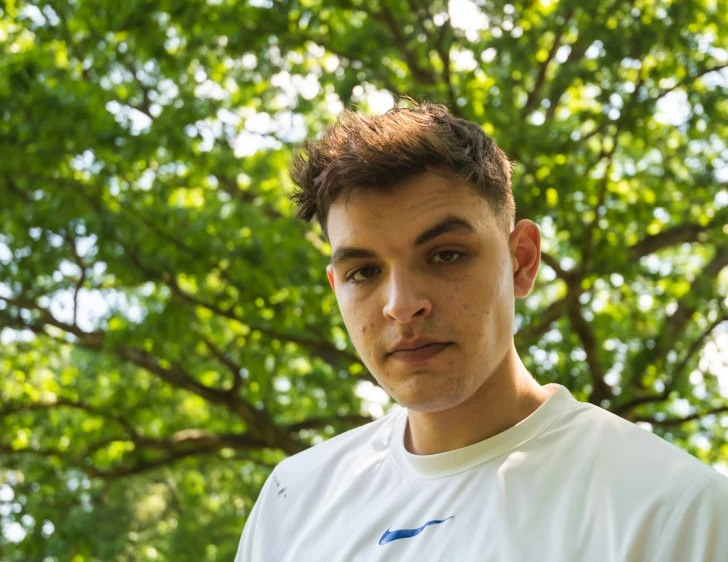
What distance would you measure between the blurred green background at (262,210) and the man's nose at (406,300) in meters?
3.19

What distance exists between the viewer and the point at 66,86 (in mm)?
5051

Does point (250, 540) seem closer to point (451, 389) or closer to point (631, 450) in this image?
point (451, 389)

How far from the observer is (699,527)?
1385mm

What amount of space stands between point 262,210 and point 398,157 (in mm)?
5220

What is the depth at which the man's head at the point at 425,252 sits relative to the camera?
68.9 inches

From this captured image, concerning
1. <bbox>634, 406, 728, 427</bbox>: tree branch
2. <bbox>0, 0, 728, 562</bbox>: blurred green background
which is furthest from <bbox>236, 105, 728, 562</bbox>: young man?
<bbox>634, 406, 728, 427</bbox>: tree branch

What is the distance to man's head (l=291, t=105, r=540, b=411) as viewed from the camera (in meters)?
1.75

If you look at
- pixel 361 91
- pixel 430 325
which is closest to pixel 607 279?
pixel 361 91

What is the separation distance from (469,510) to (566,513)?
213 millimetres

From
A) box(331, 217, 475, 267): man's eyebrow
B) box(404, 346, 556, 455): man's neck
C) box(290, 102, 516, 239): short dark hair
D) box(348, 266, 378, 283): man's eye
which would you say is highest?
box(290, 102, 516, 239): short dark hair

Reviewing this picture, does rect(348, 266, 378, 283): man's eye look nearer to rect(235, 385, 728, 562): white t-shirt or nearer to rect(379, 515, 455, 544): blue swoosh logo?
rect(235, 385, 728, 562): white t-shirt

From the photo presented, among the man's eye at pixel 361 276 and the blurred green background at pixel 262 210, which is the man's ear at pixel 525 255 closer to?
the man's eye at pixel 361 276

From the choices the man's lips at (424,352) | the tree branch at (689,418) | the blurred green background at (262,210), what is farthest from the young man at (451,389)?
the tree branch at (689,418)

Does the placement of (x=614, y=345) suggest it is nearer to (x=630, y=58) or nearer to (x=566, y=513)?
(x=630, y=58)
